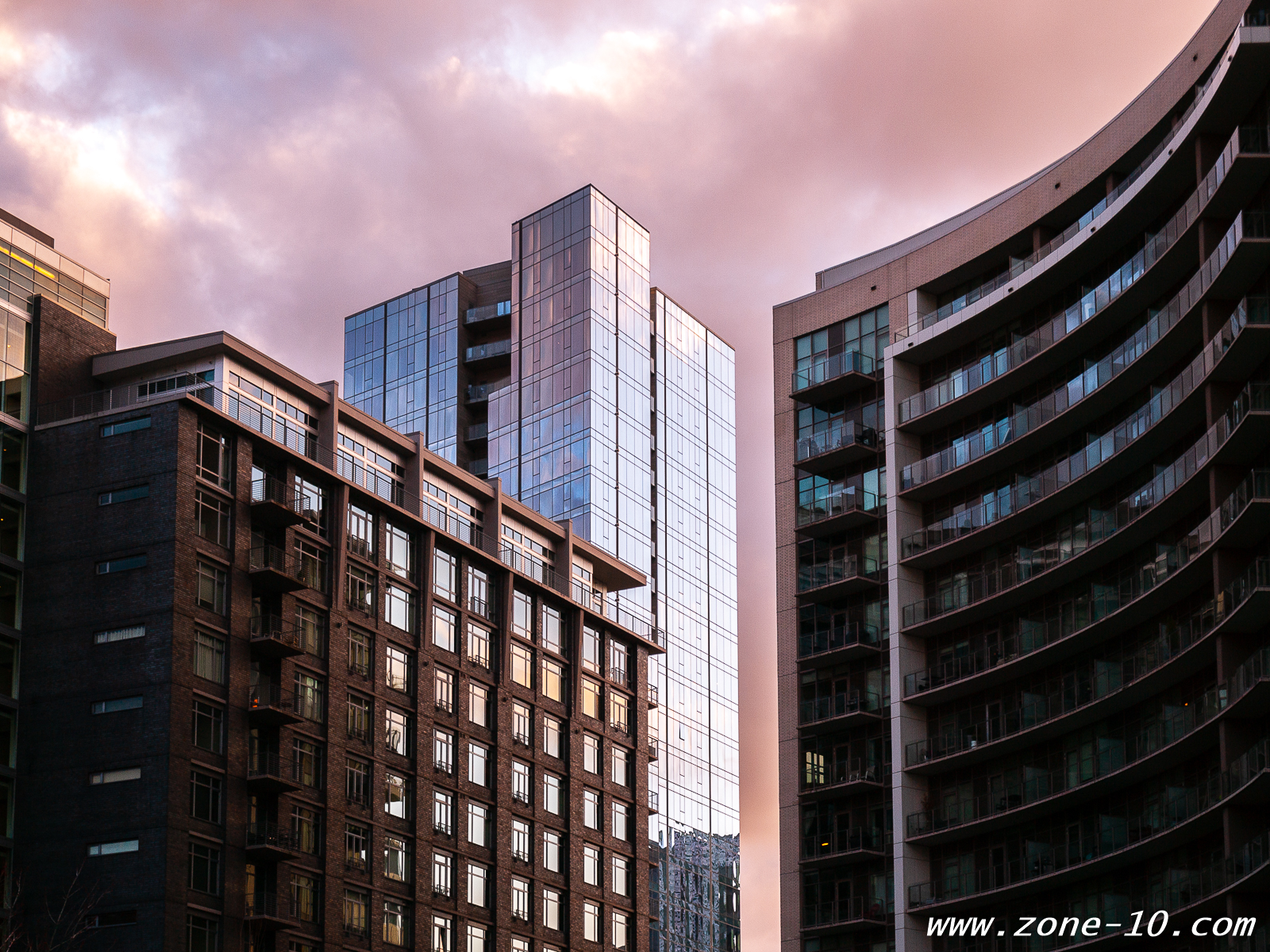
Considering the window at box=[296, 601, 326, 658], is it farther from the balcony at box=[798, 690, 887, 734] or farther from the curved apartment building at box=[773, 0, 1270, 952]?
the balcony at box=[798, 690, 887, 734]

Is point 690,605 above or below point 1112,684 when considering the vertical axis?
above

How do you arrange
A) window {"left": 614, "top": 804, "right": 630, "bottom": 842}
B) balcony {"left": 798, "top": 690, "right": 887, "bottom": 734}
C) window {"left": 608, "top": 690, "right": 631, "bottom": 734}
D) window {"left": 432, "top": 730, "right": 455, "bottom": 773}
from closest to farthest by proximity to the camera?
balcony {"left": 798, "top": 690, "right": 887, "bottom": 734}
window {"left": 432, "top": 730, "right": 455, "bottom": 773}
window {"left": 614, "top": 804, "right": 630, "bottom": 842}
window {"left": 608, "top": 690, "right": 631, "bottom": 734}

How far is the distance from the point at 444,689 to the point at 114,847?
26.9 meters

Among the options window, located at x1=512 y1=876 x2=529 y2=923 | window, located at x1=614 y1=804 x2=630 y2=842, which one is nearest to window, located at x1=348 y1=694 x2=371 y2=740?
window, located at x1=512 y1=876 x2=529 y2=923

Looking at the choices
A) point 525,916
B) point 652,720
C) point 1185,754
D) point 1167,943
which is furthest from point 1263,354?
point 652,720

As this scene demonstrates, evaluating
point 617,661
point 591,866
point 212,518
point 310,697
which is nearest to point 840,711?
point 310,697

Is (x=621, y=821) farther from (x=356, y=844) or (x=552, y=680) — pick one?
(x=356, y=844)

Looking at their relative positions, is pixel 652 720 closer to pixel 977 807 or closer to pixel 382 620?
pixel 382 620

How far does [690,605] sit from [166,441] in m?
68.3

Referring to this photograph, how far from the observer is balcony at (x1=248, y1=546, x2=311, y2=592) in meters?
99.4

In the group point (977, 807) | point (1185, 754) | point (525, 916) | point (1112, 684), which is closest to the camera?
point (1185, 754)

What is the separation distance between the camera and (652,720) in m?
149

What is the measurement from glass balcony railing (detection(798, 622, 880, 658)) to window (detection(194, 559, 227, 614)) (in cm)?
2874

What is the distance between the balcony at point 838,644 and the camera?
91.6 metres
